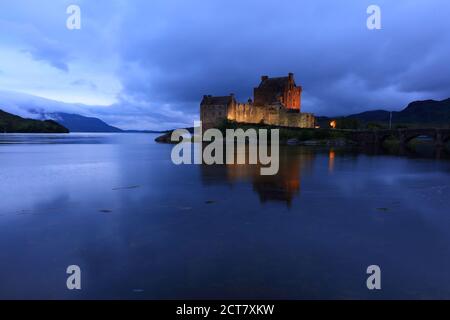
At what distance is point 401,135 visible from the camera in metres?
77.6

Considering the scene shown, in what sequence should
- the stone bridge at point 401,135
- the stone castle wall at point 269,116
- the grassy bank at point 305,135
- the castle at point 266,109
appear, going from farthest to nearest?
the stone castle wall at point 269,116, the castle at point 266,109, the grassy bank at point 305,135, the stone bridge at point 401,135

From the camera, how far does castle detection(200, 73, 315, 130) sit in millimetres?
86812

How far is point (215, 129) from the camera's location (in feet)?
287

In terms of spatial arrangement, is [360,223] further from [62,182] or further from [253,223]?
[62,182]

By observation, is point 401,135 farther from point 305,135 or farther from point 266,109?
point 266,109

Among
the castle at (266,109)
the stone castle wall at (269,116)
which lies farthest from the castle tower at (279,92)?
the stone castle wall at (269,116)

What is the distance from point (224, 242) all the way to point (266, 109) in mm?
85113

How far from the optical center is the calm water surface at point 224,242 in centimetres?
615

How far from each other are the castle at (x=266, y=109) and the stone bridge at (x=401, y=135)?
13.8 metres

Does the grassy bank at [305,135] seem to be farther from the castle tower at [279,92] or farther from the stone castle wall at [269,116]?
the castle tower at [279,92]

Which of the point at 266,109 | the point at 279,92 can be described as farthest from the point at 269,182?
the point at 279,92

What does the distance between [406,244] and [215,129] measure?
263 ft

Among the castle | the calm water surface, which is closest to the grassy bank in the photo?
the castle
